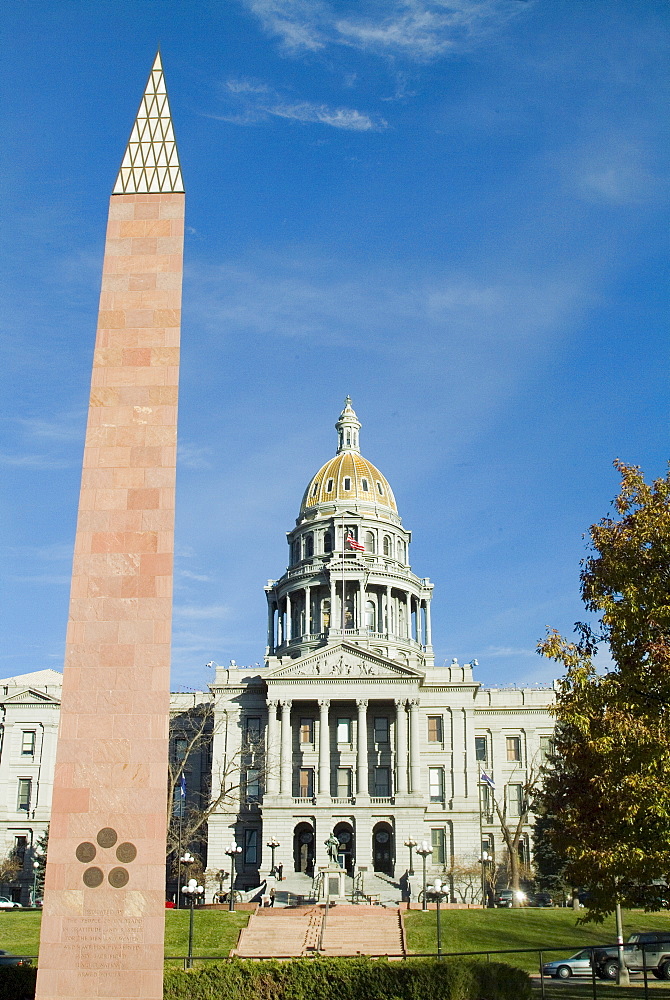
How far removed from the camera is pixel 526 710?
85.4 metres

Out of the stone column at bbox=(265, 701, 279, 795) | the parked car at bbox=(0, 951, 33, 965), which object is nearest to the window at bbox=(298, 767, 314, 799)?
the stone column at bbox=(265, 701, 279, 795)

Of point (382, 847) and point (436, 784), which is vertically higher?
point (436, 784)

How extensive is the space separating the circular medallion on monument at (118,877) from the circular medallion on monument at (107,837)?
18.5 inches

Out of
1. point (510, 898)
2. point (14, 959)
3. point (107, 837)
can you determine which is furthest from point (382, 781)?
point (107, 837)

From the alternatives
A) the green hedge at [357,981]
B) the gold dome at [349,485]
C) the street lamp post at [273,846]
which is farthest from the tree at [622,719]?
the gold dome at [349,485]

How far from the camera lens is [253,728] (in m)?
79.2

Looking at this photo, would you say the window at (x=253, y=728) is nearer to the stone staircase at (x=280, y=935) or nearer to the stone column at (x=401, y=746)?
the stone column at (x=401, y=746)

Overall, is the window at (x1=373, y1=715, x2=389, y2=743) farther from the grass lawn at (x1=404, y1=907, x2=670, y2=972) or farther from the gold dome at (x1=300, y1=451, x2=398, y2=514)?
the gold dome at (x1=300, y1=451, x2=398, y2=514)

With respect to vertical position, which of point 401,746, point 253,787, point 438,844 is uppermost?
point 401,746

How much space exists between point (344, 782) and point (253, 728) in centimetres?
787

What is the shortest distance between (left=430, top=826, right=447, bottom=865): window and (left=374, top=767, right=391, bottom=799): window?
14.4 ft

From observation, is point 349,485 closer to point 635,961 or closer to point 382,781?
point 382,781

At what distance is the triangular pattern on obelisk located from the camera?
23.7 meters

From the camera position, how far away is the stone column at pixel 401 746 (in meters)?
73.8
